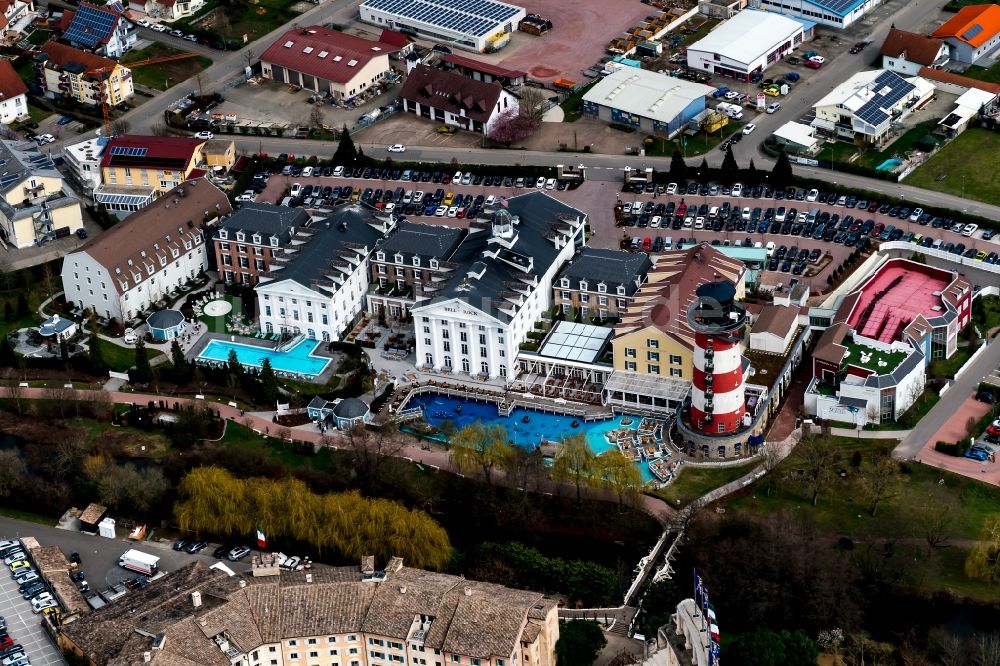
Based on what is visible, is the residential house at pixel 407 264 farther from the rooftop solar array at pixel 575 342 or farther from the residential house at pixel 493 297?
the rooftop solar array at pixel 575 342

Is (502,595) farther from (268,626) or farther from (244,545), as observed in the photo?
(244,545)

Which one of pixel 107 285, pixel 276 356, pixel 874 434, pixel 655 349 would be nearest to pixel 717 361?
pixel 655 349

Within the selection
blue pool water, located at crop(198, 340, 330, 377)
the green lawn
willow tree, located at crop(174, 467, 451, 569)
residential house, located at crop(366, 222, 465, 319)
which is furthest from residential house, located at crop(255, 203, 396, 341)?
the green lawn

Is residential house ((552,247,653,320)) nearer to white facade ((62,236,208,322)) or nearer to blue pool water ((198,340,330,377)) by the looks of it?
blue pool water ((198,340,330,377))

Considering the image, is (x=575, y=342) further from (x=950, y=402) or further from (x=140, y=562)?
(x=140, y=562)

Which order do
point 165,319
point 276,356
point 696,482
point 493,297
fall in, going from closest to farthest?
point 696,482 → point 493,297 → point 276,356 → point 165,319

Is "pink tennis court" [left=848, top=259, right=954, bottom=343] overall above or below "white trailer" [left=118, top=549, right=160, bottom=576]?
above

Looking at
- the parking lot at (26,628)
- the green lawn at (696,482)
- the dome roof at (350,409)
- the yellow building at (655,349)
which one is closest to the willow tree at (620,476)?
the green lawn at (696,482)
